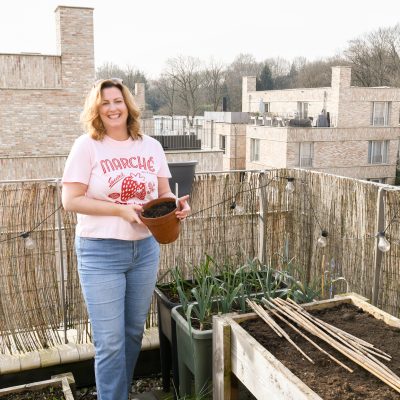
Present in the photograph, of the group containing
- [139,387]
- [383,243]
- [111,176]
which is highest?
[111,176]

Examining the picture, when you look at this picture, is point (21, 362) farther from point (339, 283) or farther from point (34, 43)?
point (34, 43)

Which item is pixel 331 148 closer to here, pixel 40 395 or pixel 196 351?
pixel 196 351

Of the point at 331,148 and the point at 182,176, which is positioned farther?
the point at 331,148

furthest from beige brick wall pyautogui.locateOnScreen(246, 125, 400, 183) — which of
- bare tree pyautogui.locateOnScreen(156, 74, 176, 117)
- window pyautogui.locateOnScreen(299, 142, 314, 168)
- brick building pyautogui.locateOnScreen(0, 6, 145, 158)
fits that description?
bare tree pyautogui.locateOnScreen(156, 74, 176, 117)

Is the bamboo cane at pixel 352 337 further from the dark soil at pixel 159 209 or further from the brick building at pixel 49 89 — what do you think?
the brick building at pixel 49 89

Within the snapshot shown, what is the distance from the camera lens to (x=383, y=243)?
295 cm

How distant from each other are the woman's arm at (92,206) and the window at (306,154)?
77.1 feet

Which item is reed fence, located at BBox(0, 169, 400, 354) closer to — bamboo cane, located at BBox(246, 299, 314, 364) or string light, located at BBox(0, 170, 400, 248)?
string light, located at BBox(0, 170, 400, 248)

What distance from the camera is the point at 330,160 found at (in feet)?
84.9

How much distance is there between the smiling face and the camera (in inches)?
89.2

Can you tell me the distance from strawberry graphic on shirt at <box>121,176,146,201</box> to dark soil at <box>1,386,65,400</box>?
0.99 metres

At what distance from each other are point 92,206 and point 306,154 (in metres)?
23.9

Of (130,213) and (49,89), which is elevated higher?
(49,89)

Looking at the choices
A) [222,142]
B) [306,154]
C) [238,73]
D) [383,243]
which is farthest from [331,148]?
[238,73]
